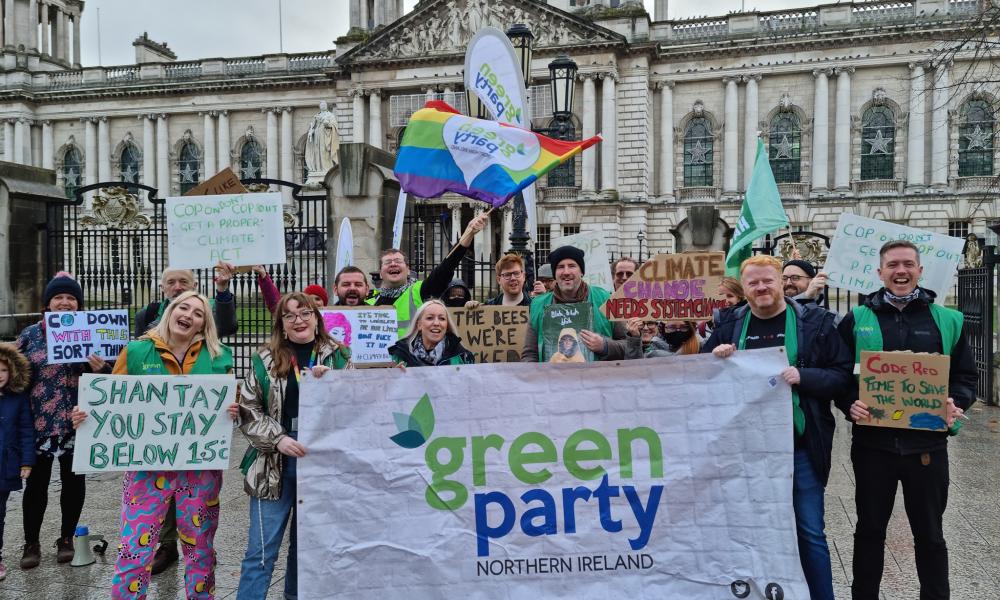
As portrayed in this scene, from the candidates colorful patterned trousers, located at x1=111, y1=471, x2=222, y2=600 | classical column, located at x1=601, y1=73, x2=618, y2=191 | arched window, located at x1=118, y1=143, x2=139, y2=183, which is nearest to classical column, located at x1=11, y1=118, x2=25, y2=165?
arched window, located at x1=118, y1=143, x2=139, y2=183

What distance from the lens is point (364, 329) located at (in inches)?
248

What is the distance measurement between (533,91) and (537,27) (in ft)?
12.2

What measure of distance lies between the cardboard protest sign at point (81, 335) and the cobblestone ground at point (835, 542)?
1.53m

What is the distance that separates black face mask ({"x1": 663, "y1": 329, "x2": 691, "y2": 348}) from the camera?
19.0ft

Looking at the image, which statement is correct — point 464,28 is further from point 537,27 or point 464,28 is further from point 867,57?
point 867,57

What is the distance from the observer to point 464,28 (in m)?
44.8

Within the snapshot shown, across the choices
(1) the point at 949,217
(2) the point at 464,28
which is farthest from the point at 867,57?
(2) the point at 464,28

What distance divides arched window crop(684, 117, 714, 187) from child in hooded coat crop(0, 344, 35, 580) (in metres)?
41.4

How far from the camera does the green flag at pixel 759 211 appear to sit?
7.75 metres

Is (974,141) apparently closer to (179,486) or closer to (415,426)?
(415,426)

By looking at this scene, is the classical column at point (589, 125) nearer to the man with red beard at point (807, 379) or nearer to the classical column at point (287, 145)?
the classical column at point (287, 145)

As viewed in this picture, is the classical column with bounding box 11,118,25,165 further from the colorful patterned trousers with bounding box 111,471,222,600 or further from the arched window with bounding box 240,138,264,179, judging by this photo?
the colorful patterned trousers with bounding box 111,471,222,600

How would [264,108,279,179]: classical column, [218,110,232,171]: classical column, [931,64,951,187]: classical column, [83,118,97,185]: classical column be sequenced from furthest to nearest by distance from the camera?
[83,118,97,185]: classical column
[218,110,232,171]: classical column
[264,108,279,179]: classical column
[931,64,951,187]: classical column

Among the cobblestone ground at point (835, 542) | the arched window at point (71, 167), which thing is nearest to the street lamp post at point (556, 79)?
the cobblestone ground at point (835, 542)
